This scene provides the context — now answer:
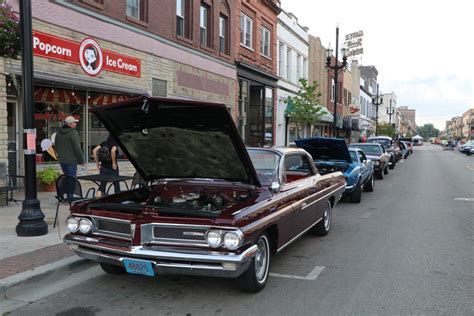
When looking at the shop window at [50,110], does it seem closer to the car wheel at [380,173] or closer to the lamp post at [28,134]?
the lamp post at [28,134]

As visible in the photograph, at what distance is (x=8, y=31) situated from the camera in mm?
7082

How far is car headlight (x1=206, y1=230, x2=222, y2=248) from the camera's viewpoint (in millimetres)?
4312

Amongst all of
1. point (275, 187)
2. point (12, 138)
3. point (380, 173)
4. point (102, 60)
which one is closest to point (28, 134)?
point (275, 187)

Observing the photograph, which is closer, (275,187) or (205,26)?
(275,187)

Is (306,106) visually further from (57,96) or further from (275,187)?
(275,187)

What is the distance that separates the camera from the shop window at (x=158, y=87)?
15.7m

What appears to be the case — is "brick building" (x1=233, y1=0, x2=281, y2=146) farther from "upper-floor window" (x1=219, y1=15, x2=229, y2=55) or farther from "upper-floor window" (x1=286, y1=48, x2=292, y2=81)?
"upper-floor window" (x1=286, y1=48, x2=292, y2=81)

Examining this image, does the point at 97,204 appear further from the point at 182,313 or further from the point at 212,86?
the point at 212,86

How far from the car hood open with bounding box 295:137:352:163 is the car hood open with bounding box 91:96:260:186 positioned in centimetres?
518

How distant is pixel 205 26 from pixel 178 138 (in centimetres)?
1475

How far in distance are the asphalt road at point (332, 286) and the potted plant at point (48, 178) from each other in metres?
6.47

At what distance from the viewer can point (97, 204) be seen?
16.6ft

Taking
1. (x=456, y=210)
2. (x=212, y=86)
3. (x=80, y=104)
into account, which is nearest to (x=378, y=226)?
(x=456, y=210)

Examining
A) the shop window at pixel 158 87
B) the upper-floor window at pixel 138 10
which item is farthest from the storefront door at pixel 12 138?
the upper-floor window at pixel 138 10
